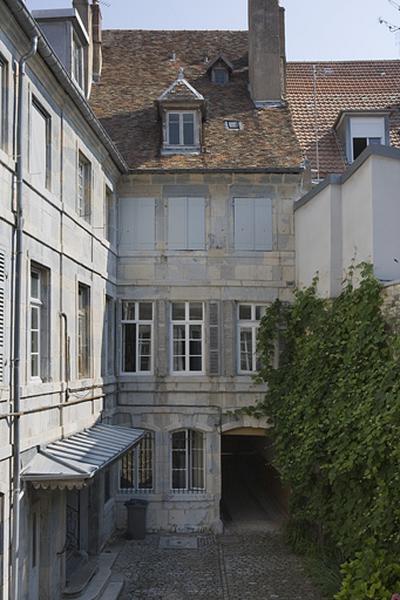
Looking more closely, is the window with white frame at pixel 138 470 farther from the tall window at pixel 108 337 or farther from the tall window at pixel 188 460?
the tall window at pixel 108 337

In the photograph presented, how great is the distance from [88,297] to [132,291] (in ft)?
9.58

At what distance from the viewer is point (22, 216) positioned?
10062mm

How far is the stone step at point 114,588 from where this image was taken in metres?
12.2

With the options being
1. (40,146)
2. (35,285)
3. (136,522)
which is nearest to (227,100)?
(40,146)

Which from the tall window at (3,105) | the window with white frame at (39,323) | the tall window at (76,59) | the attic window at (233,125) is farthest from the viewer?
the attic window at (233,125)

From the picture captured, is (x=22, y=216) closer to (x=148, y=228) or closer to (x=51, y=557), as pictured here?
(x=51, y=557)

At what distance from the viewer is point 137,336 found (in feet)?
57.4

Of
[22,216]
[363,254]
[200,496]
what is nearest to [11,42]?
[22,216]

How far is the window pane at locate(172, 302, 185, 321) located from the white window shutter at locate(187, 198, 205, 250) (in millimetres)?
1306

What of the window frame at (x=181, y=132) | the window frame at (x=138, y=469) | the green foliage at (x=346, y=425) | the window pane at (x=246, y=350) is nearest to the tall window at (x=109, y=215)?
the window frame at (x=181, y=132)

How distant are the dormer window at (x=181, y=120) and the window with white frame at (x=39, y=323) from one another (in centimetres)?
743

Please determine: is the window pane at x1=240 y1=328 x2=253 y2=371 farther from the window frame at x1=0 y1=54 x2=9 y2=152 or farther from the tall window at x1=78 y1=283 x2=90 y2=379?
the window frame at x1=0 y1=54 x2=9 y2=152

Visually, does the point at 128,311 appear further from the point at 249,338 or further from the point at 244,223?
the point at 244,223

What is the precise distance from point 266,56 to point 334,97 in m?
3.11
